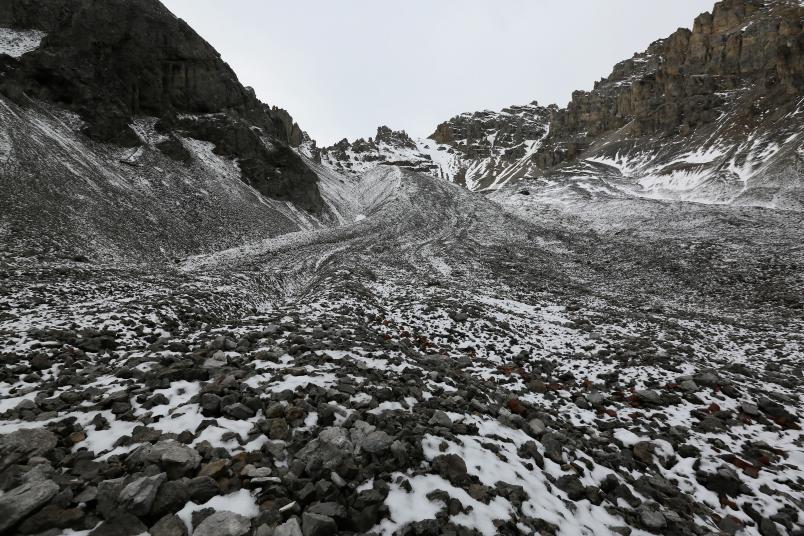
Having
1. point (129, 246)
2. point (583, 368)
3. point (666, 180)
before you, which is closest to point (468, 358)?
point (583, 368)

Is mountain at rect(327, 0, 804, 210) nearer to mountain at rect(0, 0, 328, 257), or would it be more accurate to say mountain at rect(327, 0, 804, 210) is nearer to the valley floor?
the valley floor

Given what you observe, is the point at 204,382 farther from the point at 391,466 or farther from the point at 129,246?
the point at 129,246

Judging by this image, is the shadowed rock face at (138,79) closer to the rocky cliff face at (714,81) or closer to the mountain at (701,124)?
the mountain at (701,124)

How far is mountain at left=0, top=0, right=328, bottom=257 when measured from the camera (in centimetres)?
2942

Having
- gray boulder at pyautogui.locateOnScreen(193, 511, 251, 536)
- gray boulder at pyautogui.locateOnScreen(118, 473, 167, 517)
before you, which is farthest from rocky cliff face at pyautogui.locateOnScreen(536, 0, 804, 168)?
gray boulder at pyautogui.locateOnScreen(118, 473, 167, 517)

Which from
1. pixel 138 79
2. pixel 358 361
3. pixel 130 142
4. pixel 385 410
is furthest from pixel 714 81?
pixel 385 410

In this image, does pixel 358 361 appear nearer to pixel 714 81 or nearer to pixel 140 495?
pixel 140 495

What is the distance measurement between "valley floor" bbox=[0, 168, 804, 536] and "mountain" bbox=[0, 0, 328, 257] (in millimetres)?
12031

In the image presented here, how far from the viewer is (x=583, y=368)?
12195 mm

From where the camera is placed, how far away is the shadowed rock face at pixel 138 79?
44.1 meters

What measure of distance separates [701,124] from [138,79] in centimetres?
11888

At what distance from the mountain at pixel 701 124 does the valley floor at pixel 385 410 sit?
52777 mm

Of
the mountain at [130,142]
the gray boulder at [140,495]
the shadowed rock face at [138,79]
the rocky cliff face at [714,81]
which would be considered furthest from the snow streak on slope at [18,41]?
the rocky cliff face at [714,81]

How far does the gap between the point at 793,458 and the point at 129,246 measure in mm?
36236
